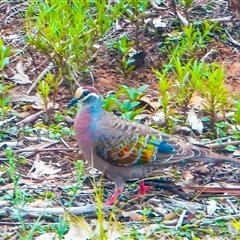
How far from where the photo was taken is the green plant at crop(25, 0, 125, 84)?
20.9 feet

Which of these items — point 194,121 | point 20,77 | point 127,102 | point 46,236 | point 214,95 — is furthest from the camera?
point 20,77

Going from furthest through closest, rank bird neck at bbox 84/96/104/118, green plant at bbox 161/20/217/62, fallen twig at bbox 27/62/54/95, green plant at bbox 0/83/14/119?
green plant at bbox 161/20/217/62 < fallen twig at bbox 27/62/54/95 < green plant at bbox 0/83/14/119 < bird neck at bbox 84/96/104/118

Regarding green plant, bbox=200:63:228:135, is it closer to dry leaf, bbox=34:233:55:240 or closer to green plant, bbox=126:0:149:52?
green plant, bbox=126:0:149:52

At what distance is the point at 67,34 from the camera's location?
21.5ft

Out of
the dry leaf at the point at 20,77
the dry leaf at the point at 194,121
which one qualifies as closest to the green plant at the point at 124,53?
the dry leaf at the point at 20,77

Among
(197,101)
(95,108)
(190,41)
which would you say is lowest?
(197,101)

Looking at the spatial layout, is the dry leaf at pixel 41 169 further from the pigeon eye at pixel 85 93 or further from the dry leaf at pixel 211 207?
the dry leaf at pixel 211 207

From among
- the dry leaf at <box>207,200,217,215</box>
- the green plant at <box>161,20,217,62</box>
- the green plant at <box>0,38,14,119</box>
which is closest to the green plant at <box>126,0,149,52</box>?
the green plant at <box>161,20,217,62</box>

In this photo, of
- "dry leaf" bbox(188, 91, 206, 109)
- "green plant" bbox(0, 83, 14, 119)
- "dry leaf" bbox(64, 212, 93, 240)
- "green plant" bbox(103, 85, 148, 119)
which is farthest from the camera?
"dry leaf" bbox(188, 91, 206, 109)

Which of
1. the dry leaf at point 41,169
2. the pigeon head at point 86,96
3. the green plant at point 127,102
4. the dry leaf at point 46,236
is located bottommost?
the green plant at point 127,102

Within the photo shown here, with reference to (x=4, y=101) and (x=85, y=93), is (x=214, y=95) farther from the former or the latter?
(x=4, y=101)

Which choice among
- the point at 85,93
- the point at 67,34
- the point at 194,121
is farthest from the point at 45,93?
the point at 194,121

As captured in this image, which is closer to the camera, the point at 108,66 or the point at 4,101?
the point at 4,101

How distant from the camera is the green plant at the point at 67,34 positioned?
637 centimetres
